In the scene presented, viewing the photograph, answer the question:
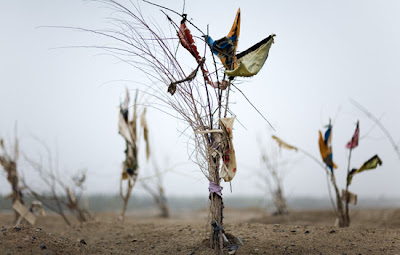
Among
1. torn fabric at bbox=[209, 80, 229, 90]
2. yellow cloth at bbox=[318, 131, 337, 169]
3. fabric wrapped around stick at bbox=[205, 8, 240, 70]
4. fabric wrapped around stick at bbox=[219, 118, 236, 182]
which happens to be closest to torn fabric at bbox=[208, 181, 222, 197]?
fabric wrapped around stick at bbox=[219, 118, 236, 182]

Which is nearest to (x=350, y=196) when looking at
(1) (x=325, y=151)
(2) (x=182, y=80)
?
(1) (x=325, y=151)

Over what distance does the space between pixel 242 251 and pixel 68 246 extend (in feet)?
3.86

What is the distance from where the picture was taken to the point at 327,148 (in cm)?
367

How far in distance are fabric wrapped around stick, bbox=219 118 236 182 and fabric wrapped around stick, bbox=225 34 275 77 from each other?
31cm

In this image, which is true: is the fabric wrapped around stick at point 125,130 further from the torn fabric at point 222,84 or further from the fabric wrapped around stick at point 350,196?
the fabric wrapped around stick at point 350,196

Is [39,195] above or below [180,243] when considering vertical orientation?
above

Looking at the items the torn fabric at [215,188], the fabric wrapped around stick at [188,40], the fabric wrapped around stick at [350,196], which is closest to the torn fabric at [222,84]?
the fabric wrapped around stick at [188,40]

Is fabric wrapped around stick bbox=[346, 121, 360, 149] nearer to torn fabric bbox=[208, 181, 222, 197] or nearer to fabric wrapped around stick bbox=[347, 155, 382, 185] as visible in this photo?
fabric wrapped around stick bbox=[347, 155, 382, 185]

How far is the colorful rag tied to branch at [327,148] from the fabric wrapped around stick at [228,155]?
1.78 metres

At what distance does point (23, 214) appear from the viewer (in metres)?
4.39

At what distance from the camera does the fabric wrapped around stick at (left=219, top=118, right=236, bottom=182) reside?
223cm

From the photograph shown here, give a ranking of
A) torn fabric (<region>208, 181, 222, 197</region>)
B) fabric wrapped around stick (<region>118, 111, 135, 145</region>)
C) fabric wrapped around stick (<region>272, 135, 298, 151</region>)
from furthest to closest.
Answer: fabric wrapped around stick (<region>118, 111, 135, 145</region>) < fabric wrapped around stick (<region>272, 135, 298, 151</region>) < torn fabric (<region>208, 181, 222, 197</region>)

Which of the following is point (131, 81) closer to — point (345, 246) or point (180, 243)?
point (180, 243)

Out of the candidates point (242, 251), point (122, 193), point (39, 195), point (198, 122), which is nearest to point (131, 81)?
point (198, 122)
